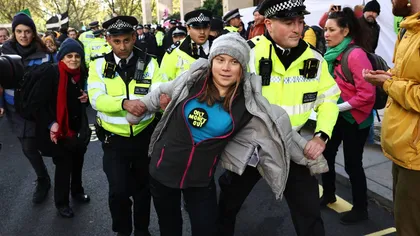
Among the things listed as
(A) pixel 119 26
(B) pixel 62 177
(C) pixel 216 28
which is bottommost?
(B) pixel 62 177

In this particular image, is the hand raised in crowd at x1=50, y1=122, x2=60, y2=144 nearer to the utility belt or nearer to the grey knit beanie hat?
the utility belt

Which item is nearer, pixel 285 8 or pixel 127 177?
pixel 285 8

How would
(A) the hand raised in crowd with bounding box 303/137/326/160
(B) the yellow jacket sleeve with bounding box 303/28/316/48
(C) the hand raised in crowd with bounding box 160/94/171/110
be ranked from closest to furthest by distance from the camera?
(A) the hand raised in crowd with bounding box 303/137/326/160
(C) the hand raised in crowd with bounding box 160/94/171/110
(B) the yellow jacket sleeve with bounding box 303/28/316/48

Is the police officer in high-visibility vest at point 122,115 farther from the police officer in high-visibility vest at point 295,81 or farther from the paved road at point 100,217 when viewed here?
the police officer in high-visibility vest at point 295,81

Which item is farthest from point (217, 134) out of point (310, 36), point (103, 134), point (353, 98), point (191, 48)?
point (310, 36)

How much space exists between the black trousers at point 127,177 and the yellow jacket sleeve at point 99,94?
320mm

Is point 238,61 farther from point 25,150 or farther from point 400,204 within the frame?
point 25,150

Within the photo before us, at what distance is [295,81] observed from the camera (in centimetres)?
244

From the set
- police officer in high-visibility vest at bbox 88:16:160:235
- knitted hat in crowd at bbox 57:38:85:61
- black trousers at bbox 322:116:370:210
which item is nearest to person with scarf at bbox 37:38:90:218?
knitted hat in crowd at bbox 57:38:85:61

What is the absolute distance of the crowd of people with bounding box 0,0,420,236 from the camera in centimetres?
221

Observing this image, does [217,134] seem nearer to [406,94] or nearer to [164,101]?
[164,101]

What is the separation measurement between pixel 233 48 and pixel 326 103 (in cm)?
82

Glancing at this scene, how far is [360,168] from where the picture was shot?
3271 mm

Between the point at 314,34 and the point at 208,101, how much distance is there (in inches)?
161
